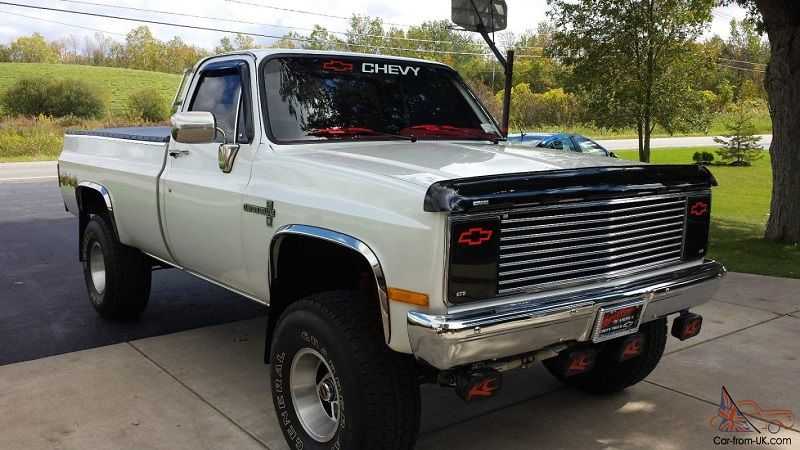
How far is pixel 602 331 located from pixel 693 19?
41.9 ft

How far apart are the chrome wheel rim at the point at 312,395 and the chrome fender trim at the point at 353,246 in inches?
21.3

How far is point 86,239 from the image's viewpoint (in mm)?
5914

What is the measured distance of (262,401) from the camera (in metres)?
4.27

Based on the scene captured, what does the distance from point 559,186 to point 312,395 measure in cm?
153

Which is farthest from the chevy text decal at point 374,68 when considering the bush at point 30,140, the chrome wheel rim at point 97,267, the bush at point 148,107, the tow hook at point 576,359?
the bush at point 148,107

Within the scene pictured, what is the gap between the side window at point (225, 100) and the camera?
418 centimetres

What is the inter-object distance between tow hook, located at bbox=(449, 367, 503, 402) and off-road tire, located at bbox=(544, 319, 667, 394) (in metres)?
1.32

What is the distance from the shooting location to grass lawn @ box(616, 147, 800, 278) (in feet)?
26.3

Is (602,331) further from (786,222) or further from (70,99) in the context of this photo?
(70,99)

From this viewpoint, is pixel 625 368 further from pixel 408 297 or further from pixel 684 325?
pixel 408 297

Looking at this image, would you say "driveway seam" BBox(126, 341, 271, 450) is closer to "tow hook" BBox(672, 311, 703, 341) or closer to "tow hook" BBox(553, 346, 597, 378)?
"tow hook" BBox(553, 346, 597, 378)

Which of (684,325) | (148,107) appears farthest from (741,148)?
(148,107)

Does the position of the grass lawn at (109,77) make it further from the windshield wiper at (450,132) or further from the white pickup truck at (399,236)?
the windshield wiper at (450,132)

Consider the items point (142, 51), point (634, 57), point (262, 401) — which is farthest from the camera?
point (142, 51)
